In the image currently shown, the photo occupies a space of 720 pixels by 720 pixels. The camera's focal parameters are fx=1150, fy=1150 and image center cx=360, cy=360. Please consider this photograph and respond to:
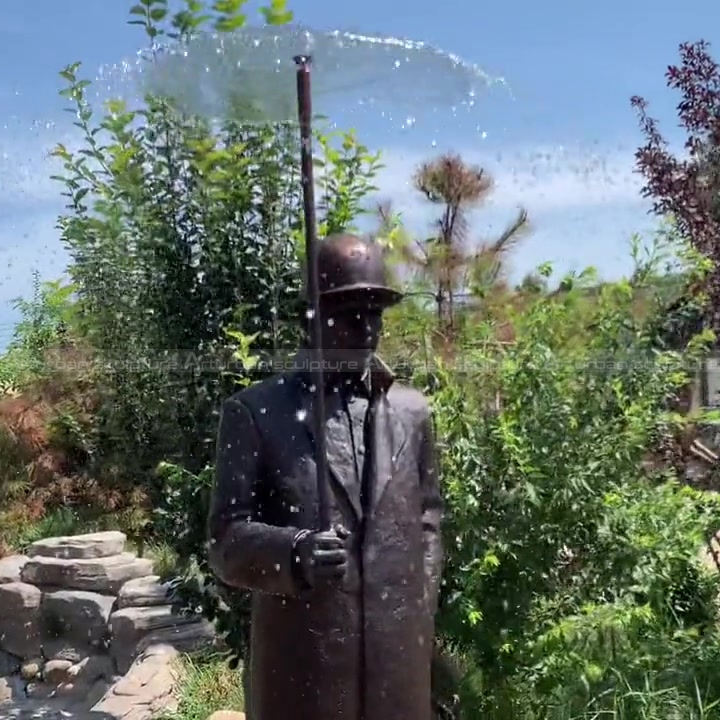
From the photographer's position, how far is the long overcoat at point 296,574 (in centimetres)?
226

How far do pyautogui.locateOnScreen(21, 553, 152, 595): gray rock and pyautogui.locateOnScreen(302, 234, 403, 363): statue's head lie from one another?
630 centimetres

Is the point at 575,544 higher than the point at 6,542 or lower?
higher

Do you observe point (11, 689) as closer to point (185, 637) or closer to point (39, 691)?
point (39, 691)

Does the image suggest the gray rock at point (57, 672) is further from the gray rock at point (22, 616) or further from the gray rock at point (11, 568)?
the gray rock at point (11, 568)

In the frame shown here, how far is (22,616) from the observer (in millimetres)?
8742

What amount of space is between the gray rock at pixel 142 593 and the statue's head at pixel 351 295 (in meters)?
5.56

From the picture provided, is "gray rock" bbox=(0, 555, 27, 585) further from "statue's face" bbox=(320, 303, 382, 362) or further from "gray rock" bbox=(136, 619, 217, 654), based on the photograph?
"statue's face" bbox=(320, 303, 382, 362)

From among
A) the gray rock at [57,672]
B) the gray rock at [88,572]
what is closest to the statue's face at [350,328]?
the gray rock at [88,572]

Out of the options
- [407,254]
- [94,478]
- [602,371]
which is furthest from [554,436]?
[94,478]

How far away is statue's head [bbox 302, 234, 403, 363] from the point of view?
2.33 meters

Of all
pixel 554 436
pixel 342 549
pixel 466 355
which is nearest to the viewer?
pixel 342 549

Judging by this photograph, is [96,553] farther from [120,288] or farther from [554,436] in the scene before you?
[554,436]

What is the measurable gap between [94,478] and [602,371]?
16.5ft

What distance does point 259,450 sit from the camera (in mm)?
2336
